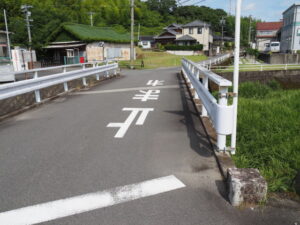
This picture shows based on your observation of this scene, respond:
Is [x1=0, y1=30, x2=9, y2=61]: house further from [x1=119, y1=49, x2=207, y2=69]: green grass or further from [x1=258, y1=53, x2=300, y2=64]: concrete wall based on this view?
[x1=258, y1=53, x2=300, y2=64]: concrete wall

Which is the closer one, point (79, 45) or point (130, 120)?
point (130, 120)

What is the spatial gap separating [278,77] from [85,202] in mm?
26384

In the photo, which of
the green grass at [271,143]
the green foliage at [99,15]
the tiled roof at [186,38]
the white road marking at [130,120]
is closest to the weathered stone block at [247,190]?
the green grass at [271,143]

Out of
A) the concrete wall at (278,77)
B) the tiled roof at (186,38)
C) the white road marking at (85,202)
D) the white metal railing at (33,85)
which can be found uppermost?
the tiled roof at (186,38)

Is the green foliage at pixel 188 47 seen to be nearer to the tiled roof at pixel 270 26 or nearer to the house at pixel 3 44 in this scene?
the house at pixel 3 44

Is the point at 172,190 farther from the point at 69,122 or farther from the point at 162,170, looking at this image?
the point at 69,122

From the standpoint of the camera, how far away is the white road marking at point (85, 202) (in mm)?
2709

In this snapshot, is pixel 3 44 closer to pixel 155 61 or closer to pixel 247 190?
pixel 155 61

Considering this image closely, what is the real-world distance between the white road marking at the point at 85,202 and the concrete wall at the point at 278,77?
23506 millimetres

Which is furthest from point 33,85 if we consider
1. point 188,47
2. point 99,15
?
point 99,15

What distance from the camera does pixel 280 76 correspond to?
84.9 ft

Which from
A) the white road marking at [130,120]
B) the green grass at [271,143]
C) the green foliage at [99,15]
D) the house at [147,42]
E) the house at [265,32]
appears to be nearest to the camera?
the green grass at [271,143]

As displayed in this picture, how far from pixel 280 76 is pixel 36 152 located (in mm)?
25934

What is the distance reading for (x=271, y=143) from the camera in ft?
15.8
